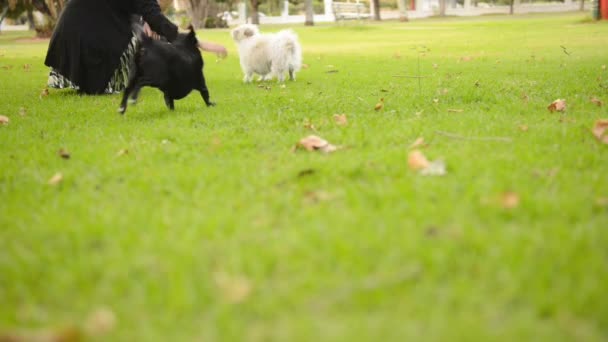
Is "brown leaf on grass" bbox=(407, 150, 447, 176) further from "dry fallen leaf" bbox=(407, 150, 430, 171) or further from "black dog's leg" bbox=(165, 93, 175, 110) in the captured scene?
"black dog's leg" bbox=(165, 93, 175, 110)

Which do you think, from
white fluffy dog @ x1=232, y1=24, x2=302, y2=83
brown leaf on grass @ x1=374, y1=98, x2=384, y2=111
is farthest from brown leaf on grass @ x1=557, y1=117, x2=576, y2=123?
white fluffy dog @ x1=232, y1=24, x2=302, y2=83

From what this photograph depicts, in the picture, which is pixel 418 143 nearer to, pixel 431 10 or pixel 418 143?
pixel 418 143

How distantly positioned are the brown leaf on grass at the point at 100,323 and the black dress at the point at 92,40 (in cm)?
652

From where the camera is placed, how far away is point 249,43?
353 inches

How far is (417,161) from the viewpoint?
3.08m

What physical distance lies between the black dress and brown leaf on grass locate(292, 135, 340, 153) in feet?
15.7

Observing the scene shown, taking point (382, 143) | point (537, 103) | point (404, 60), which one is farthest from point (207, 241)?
point (404, 60)

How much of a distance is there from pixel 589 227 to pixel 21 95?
7832 mm

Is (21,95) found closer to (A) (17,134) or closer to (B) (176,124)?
(A) (17,134)

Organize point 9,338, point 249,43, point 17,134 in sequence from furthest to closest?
1. point 249,43
2. point 17,134
3. point 9,338

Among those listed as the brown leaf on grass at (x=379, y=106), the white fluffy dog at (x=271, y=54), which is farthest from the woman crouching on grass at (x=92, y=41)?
the brown leaf on grass at (x=379, y=106)

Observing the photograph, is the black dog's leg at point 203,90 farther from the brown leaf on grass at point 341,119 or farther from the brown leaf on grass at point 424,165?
the brown leaf on grass at point 424,165

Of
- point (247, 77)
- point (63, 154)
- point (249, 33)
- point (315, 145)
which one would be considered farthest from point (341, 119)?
point (249, 33)

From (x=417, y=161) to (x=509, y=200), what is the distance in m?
0.76
